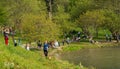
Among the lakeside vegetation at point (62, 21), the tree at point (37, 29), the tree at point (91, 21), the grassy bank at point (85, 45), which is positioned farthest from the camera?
the tree at point (91, 21)

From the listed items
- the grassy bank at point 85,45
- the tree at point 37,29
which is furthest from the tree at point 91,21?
the tree at point 37,29

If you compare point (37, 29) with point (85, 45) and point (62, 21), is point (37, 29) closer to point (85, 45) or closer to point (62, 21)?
point (85, 45)

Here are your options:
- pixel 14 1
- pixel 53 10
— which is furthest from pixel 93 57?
pixel 53 10

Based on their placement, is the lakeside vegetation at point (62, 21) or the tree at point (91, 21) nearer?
the lakeside vegetation at point (62, 21)

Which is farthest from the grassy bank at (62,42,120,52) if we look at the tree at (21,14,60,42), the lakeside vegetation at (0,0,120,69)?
the tree at (21,14,60,42)

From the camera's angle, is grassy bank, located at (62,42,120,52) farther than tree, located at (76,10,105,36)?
No

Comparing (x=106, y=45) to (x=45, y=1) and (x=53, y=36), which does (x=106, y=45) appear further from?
(x=45, y=1)

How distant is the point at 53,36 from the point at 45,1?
3193 cm

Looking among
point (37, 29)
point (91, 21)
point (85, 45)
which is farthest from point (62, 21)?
point (37, 29)

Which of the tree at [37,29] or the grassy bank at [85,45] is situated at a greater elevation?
the tree at [37,29]

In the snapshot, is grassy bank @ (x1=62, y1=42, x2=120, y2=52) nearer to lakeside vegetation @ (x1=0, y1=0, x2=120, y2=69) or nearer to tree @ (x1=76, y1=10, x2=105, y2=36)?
lakeside vegetation @ (x1=0, y1=0, x2=120, y2=69)

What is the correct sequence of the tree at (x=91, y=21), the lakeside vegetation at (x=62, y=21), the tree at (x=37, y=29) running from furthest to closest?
1. the tree at (x=91, y=21)
2. the lakeside vegetation at (x=62, y=21)
3. the tree at (x=37, y=29)

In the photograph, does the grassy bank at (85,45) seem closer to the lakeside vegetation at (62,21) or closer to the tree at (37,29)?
the lakeside vegetation at (62,21)

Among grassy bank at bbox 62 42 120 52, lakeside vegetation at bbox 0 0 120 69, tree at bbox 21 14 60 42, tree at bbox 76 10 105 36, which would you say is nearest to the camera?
tree at bbox 21 14 60 42
